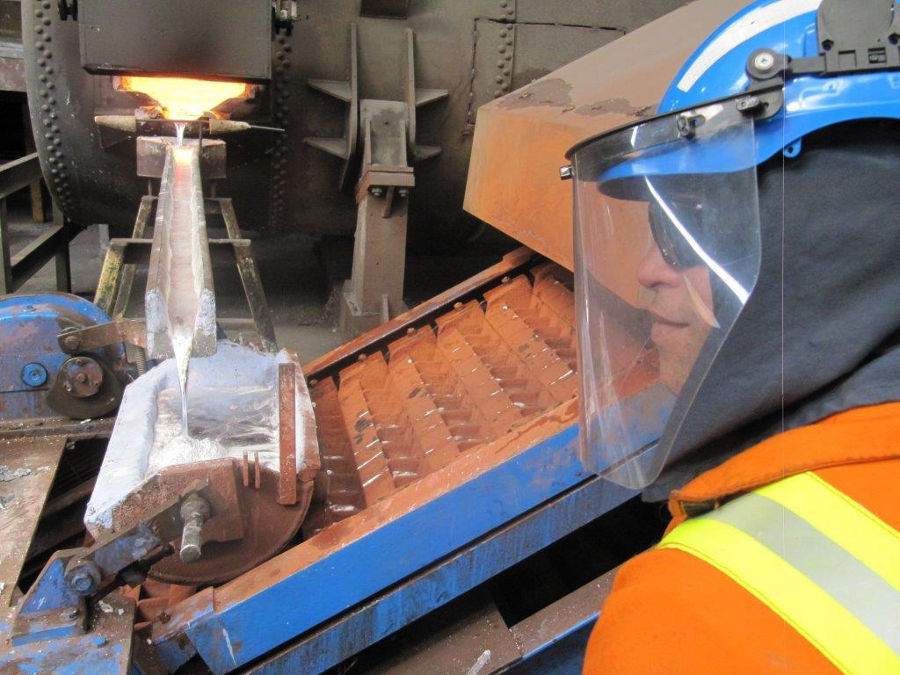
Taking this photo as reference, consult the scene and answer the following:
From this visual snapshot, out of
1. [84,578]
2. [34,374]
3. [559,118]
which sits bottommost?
[84,578]

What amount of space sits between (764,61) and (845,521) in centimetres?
56

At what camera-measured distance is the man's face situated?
1.00 meters

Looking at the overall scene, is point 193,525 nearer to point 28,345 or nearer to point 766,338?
point 766,338

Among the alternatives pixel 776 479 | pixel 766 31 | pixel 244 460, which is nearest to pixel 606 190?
pixel 766 31

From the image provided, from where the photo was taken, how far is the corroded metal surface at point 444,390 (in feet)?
6.78

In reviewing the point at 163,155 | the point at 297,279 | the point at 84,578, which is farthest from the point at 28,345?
the point at 297,279

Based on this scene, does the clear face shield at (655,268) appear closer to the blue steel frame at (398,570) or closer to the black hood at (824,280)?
the black hood at (824,280)

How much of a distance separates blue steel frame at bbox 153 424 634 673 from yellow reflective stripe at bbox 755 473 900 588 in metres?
0.93

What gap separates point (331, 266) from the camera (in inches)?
222

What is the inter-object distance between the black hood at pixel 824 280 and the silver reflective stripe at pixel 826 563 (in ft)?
0.59

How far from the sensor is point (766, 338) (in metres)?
0.94

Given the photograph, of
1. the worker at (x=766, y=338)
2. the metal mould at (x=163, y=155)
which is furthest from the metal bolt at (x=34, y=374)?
the worker at (x=766, y=338)

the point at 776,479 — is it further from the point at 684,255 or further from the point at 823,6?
the point at 823,6

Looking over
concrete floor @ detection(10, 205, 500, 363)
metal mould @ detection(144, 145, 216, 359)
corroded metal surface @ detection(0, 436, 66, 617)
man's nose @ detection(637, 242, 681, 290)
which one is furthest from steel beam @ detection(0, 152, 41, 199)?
man's nose @ detection(637, 242, 681, 290)
